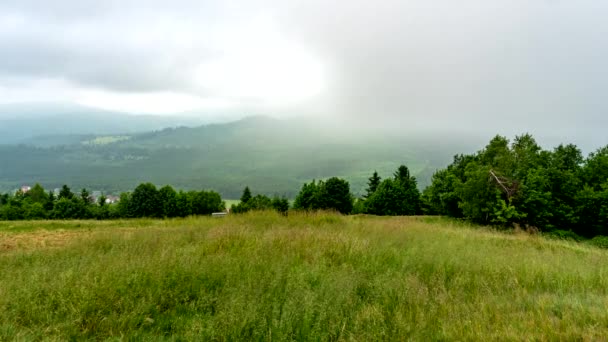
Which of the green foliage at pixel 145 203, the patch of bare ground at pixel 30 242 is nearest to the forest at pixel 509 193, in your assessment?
the patch of bare ground at pixel 30 242

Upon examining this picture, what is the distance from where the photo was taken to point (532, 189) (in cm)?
2648

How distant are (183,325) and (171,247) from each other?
10.1 feet

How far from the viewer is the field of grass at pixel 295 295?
3.50 meters

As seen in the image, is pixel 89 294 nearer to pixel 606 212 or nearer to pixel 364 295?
pixel 364 295

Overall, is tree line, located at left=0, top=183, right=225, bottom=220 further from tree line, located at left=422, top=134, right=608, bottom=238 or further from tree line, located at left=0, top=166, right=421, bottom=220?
tree line, located at left=422, top=134, right=608, bottom=238

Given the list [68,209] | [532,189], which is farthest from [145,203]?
[532,189]

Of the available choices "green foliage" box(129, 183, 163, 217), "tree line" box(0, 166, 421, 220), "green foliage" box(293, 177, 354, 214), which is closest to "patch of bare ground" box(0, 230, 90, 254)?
"tree line" box(0, 166, 421, 220)

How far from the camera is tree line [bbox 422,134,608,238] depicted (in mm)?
25438

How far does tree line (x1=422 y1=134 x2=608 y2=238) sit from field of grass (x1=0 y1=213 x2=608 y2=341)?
19050 mm

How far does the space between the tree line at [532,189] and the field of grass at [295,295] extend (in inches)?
750

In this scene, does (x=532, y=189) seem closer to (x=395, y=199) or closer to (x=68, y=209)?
(x=395, y=199)

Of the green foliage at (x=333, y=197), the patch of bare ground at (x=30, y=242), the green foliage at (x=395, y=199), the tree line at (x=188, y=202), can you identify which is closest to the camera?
the patch of bare ground at (x=30, y=242)

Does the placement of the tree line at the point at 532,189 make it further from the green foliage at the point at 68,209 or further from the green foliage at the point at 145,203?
the green foliage at the point at 68,209

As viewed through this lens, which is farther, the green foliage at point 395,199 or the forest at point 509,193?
the green foliage at point 395,199
